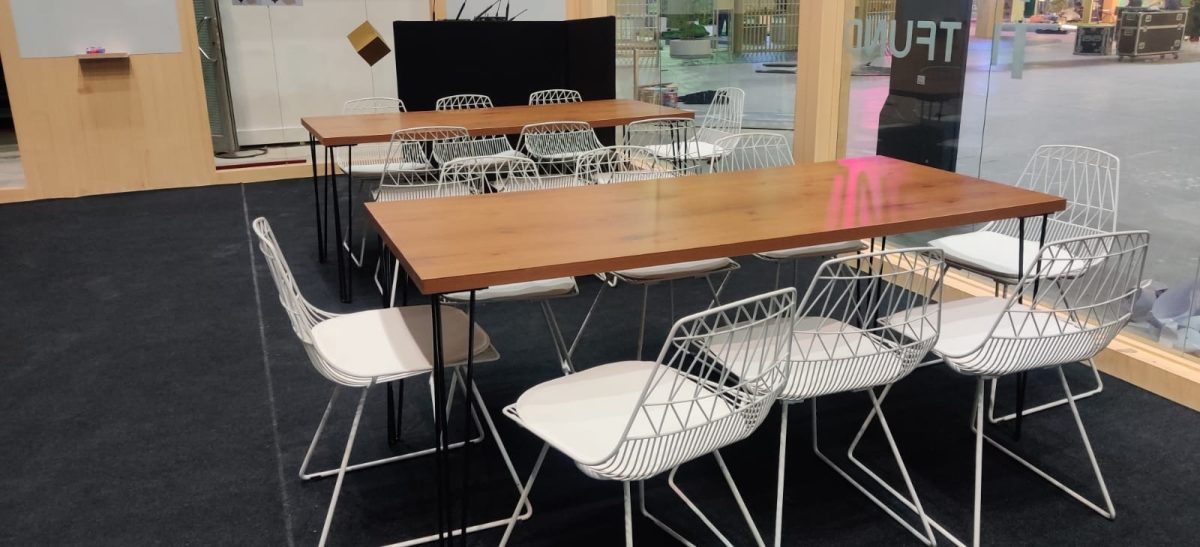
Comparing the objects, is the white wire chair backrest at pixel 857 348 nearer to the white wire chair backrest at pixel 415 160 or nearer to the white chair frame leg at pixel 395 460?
the white chair frame leg at pixel 395 460

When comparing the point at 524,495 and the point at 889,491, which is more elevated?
the point at 524,495

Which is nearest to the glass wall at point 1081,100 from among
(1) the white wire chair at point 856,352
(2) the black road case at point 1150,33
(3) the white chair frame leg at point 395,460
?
(2) the black road case at point 1150,33

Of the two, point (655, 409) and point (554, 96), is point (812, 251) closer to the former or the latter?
point (655, 409)

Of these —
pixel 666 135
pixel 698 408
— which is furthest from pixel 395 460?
pixel 666 135

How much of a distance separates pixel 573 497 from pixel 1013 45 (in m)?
3.06

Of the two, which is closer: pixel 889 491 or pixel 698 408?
pixel 698 408

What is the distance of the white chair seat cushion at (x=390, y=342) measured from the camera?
2432 millimetres

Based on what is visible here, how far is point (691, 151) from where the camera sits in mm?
5930

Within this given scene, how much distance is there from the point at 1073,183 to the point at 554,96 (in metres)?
4.18

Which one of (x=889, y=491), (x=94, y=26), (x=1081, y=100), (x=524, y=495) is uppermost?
(x=94, y=26)

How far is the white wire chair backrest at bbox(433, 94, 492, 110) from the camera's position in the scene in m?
6.71

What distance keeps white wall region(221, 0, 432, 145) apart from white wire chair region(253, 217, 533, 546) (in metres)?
6.18

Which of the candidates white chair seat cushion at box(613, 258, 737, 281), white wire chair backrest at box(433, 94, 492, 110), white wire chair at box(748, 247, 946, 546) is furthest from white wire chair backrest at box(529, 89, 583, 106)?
white wire chair at box(748, 247, 946, 546)

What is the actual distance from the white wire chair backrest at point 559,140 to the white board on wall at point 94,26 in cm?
389
